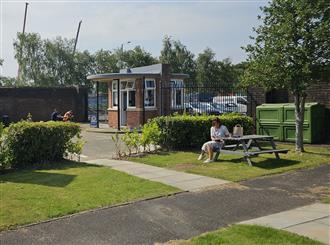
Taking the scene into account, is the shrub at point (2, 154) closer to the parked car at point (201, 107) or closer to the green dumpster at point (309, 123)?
the green dumpster at point (309, 123)

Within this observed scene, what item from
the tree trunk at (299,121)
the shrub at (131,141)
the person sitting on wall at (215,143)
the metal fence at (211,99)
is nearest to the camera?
the person sitting on wall at (215,143)

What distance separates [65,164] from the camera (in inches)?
477

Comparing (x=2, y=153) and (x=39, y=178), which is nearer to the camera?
(x=39, y=178)

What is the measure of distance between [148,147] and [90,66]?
140ft

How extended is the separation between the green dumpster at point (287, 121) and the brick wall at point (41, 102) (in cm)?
2144

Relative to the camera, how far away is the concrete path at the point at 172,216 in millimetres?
6156

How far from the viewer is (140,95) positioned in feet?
84.0

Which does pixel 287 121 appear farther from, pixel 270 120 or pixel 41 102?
pixel 41 102

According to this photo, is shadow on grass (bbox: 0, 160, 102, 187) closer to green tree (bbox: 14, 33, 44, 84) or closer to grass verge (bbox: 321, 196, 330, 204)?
grass verge (bbox: 321, 196, 330, 204)

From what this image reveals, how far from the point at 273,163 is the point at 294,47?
138 inches

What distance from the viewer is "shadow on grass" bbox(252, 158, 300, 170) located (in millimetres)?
11438

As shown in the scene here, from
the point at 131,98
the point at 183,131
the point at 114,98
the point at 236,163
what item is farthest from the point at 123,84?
A: the point at 236,163

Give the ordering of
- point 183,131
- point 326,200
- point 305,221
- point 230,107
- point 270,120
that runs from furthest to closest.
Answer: point 230,107
point 270,120
point 183,131
point 326,200
point 305,221

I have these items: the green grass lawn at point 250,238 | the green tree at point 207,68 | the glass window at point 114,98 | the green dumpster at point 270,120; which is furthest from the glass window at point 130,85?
the green tree at point 207,68
